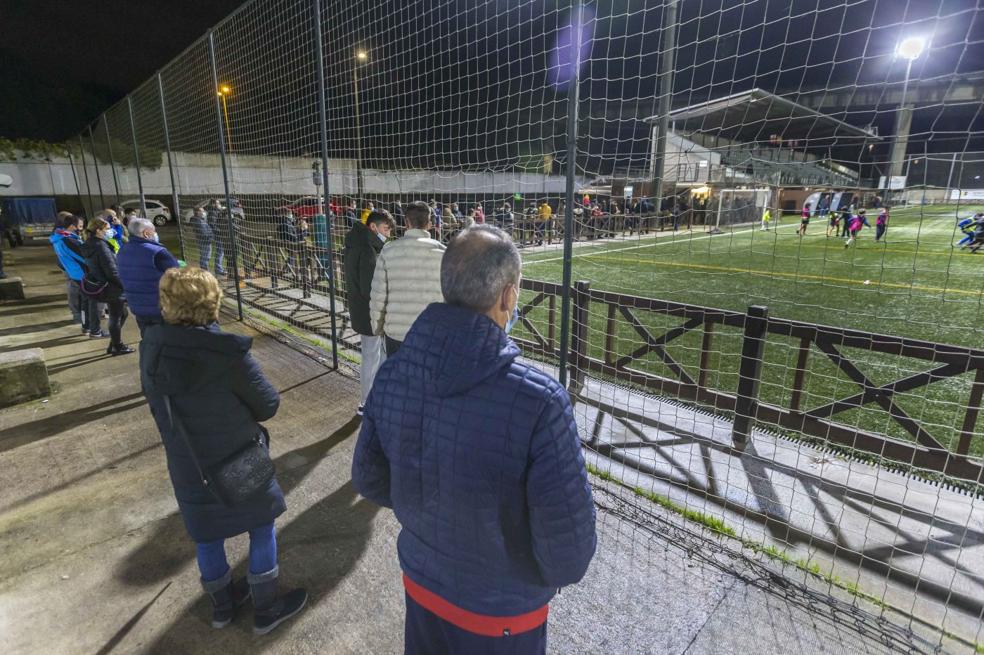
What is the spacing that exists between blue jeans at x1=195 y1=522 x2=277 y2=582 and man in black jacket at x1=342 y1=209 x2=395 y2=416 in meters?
1.97

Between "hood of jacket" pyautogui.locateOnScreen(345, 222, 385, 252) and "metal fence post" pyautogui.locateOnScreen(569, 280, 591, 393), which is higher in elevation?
"hood of jacket" pyautogui.locateOnScreen(345, 222, 385, 252)

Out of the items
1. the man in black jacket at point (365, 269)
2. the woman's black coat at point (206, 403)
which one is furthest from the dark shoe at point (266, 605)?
the man in black jacket at point (365, 269)


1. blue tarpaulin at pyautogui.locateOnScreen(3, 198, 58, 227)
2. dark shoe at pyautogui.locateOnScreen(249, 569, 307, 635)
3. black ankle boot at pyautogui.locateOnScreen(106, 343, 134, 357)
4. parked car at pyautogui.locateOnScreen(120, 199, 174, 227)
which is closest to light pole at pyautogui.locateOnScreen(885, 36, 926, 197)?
dark shoe at pyautogui.locateOnScreen(249, 569, 307, 635)

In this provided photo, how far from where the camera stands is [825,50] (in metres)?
3.37

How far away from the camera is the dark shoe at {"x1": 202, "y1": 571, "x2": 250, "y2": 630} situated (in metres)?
2.12

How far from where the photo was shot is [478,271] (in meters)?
1.12

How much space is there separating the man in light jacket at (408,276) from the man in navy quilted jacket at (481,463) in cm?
192

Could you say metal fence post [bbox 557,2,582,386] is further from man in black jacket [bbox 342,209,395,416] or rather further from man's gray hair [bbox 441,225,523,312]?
man in black jacket [bbox 342,209,395,416]

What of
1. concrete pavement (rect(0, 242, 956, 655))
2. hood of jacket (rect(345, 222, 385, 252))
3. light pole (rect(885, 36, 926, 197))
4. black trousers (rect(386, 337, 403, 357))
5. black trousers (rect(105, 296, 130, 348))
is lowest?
concrete pavement (rect(0, 242, 956, 655))

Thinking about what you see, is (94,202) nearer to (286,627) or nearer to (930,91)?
(286,627)

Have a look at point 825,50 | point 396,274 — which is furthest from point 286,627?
point 825,50

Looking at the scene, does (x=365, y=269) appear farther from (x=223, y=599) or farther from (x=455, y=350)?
(x=455, y=350)

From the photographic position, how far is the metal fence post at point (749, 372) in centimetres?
374

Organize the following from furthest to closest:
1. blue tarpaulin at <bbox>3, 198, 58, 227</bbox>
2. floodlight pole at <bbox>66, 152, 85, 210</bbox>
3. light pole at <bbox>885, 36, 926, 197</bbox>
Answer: floodlight pole at <bbox>66, 152, 85, 210</bbox>, blue tarpaulin at <bbox>3, 198, 58, 227</bbox>, light pole at <bbox>885, 36, 926, 197</bbox>
